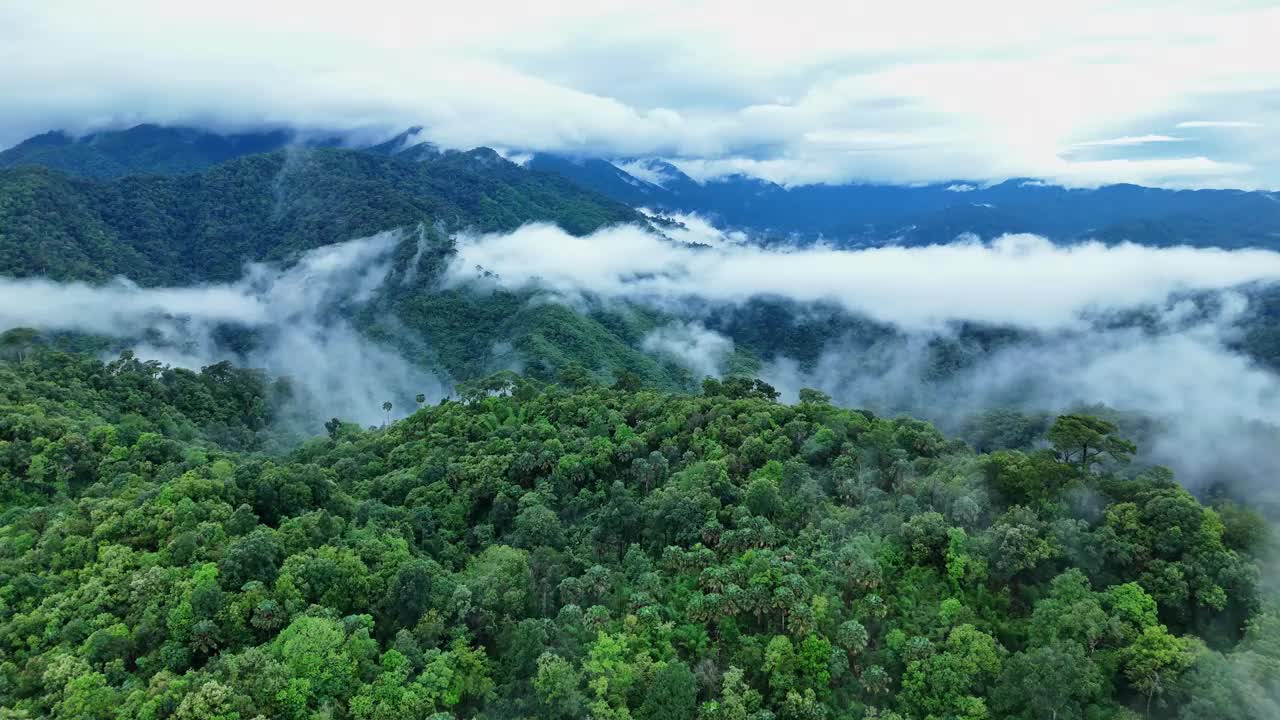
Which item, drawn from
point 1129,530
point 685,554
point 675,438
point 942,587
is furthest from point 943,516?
point 675,438

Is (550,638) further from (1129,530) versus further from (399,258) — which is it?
(399,258)

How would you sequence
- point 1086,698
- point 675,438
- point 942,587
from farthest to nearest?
point 675,438 → point 942,587 → point 1086,698

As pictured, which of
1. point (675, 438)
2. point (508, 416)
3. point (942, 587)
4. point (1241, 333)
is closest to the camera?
point (942, 587)

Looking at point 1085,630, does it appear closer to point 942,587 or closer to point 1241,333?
point 942,587

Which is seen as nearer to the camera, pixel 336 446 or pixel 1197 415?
pixel 336 446

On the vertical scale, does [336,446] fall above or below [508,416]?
below

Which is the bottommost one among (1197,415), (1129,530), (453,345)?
(453,345)

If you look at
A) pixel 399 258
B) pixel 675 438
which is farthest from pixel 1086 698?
pixel 399 258
